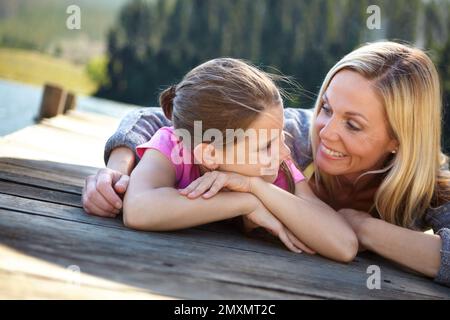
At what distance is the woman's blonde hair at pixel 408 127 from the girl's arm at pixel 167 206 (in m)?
0.70

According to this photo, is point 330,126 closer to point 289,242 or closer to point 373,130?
point 373,130

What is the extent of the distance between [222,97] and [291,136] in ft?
2.62

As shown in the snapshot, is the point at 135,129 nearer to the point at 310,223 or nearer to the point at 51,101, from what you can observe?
the point at 310,223

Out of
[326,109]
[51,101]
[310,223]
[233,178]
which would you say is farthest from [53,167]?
[51,101]

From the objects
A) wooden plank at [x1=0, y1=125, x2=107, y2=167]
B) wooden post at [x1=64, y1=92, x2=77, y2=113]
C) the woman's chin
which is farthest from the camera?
wooden post at [x1=64, y1=92, x2=77, y2=113]

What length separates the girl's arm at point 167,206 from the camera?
81.9 inches

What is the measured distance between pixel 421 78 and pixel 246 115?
85cm

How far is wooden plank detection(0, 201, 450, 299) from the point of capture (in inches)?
70.2

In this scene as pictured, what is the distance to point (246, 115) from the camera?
2.16 meters

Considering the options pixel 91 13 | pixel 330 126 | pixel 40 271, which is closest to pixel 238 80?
pixel 330 126

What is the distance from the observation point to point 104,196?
2.24m

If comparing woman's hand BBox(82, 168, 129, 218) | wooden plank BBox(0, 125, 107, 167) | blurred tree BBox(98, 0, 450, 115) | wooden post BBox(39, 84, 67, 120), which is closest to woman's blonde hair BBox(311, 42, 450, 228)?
woman's hand BBox(82, 168, 129, 218)

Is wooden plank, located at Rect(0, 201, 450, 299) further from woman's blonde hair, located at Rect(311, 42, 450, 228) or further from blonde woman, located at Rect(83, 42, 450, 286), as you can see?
woman's blonde hair, located at Rect(311, 42, 450, 228)

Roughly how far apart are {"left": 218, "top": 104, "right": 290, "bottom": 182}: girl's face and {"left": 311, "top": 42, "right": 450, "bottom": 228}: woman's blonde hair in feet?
1.75
